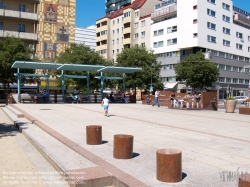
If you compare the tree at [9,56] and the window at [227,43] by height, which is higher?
the window at [227,43]

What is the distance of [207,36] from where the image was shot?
5709 cm

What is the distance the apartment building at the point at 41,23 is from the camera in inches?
1861

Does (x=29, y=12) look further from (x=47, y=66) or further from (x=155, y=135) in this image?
(x=155, y=135)

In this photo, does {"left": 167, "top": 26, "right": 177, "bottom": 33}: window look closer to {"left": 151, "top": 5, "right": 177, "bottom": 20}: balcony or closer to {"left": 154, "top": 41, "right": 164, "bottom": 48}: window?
{"left": 154, "top": 41, "right": 164, "bottom": 48}: window

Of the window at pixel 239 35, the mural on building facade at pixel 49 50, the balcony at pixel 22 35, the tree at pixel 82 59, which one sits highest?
the window at pixel 239 35

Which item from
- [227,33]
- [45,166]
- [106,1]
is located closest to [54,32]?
[227,33]

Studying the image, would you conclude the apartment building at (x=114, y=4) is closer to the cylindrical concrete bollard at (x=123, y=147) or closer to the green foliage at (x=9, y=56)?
the green foliage at (x=9, y=56)

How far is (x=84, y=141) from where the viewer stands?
8.35 meters

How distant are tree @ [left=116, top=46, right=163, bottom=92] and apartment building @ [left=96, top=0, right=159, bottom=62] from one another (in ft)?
59.6

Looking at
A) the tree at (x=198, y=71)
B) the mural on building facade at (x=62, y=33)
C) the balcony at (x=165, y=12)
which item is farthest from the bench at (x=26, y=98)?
the balcony at (x=165, y=12)

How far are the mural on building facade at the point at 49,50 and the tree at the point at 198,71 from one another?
23.1m

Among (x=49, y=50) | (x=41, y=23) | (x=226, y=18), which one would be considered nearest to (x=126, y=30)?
(x=226, y=18)

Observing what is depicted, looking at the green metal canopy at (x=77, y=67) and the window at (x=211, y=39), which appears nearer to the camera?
the green metal canopy at (x=77, y=67)

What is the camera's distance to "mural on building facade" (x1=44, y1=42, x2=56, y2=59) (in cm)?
5203
